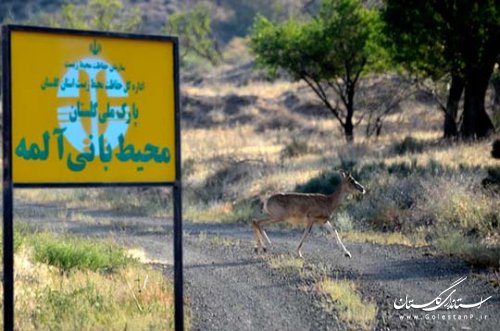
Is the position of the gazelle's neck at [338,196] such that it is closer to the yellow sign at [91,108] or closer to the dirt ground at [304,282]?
the dirt ground at [304,282]

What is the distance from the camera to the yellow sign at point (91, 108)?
8781 mm

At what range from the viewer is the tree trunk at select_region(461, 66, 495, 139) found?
3029 cm

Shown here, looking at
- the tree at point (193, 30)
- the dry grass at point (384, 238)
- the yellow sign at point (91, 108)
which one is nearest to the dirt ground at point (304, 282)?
the dry grass at point (384, 238)

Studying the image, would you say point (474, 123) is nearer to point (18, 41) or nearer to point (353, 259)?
point (353, 259)

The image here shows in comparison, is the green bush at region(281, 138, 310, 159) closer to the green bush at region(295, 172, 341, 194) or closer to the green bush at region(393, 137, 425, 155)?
the green bush at region(393, 137, 425, 155)

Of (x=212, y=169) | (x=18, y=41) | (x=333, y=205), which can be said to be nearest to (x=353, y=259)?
(x=333, y=205)

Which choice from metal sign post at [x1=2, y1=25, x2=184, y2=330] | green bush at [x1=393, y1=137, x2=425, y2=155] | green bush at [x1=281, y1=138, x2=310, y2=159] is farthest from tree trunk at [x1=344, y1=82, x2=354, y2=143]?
metal sign post at [x1=2, y1=25, x2=184, y2=330]

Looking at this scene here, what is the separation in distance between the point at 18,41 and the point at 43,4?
91262 millimetres

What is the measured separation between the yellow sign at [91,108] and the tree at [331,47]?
2808 cm

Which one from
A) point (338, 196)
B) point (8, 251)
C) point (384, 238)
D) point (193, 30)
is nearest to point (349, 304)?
point (8, 251)

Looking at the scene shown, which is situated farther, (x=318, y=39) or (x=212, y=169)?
(x=318, y=39)

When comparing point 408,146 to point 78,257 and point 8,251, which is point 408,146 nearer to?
point 78,257

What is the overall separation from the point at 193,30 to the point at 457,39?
167 feet

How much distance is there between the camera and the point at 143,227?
2203 cm
